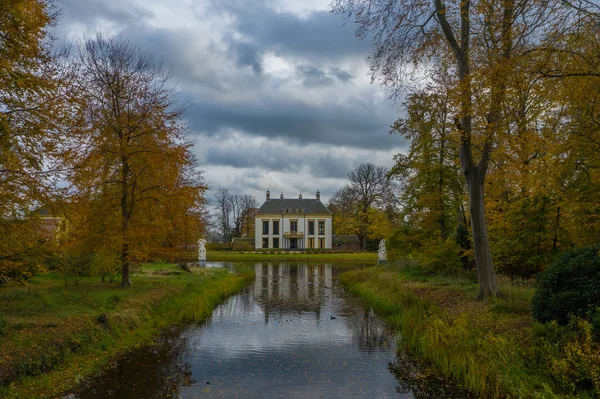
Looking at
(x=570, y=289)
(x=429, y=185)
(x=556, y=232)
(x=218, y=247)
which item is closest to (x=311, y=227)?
(x=218, y=247)

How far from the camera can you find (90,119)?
559 inches

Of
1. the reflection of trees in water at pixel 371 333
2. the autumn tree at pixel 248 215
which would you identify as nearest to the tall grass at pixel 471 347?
the reflection of trees in water at pixel 371 333

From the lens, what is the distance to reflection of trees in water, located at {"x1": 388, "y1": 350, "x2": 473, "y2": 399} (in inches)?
271

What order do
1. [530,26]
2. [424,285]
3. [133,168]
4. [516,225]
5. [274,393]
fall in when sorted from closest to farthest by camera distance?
1. [274,393]
2. [530,26]
3. [516,225]
4. [133,168]
5. [424,285]

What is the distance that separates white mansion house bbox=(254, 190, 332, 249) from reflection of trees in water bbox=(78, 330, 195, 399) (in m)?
57.7

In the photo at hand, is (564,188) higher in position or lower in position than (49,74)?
lower

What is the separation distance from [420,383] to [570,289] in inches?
118

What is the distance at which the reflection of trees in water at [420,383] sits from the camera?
22.6ft

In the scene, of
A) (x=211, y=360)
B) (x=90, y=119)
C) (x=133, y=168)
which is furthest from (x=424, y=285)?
(x=90, y=119)

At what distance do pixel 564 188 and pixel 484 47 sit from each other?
4393 mm

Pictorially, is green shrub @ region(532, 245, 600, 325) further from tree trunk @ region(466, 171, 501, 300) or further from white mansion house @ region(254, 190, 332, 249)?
white mansion house @ region(254, 190, 332, 249)

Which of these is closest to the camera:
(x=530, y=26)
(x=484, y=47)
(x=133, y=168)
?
(x=530, y=26)

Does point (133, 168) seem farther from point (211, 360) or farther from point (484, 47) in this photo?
point (484, 47)

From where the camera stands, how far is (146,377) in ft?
24.9
